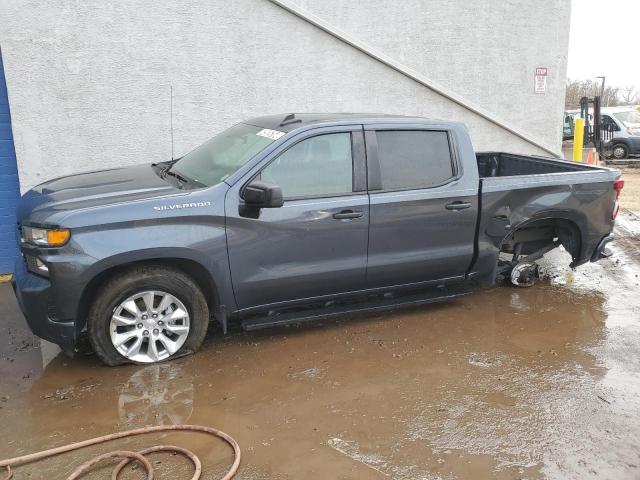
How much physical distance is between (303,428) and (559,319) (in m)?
2.92

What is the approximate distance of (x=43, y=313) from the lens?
13.0 feet

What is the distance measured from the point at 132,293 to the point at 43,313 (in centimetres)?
59

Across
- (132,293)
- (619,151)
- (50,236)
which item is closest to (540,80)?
(132,293)

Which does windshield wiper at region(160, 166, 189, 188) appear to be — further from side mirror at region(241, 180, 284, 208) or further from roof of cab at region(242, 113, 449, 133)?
roof of cab at region(242, 113, 449, 133)

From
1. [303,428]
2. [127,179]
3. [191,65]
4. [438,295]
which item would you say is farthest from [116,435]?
[191,65]

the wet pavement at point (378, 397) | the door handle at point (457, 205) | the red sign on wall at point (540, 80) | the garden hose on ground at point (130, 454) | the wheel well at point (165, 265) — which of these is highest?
the red sign on wall at point (540, 80)

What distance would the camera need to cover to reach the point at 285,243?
4461mm

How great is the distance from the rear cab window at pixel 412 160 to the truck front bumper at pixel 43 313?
253cm

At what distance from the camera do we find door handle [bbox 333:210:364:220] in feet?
15.0

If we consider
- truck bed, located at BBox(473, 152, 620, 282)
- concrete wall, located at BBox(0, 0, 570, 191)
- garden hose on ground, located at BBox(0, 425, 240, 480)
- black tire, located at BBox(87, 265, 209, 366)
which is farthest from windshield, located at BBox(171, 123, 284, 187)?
concrete wall, located at BBox(0, 0, 570, 191)

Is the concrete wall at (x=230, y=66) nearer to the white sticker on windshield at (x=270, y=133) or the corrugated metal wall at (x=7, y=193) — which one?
the corrugated metal wall at (x=7, y=193)

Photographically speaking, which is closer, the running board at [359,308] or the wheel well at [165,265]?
the wheel well at [165,265]

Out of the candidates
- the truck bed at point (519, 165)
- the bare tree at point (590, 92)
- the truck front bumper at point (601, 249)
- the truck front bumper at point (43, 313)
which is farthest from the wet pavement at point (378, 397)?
the bare tree at point (590, 92)

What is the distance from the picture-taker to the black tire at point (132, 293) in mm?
4066
